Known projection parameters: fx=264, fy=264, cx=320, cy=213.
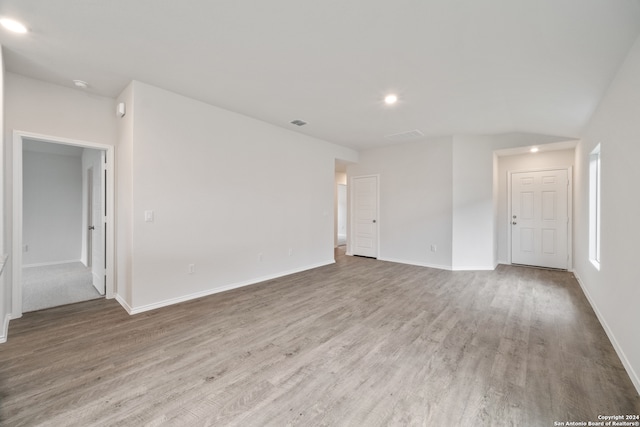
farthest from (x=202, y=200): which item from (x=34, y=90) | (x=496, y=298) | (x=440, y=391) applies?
(x=496, y=298)

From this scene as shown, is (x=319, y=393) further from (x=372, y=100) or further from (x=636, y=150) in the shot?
(x=372, y=100)

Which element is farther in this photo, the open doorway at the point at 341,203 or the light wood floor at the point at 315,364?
the open doorway at the point at 341,203

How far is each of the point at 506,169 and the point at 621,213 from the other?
3770 mm

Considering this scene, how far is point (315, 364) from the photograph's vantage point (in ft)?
6.70

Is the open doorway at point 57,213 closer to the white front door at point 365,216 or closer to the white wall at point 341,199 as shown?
the white front door at point 365,216

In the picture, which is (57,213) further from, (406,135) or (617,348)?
(617,348)

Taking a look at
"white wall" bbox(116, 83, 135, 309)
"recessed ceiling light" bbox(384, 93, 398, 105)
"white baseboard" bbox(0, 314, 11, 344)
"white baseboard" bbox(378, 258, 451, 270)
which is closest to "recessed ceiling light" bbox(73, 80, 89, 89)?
"white wall" bbox(116, 83, 135, 309)

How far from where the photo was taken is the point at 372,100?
337 cm

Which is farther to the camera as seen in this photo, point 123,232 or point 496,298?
point 496,298

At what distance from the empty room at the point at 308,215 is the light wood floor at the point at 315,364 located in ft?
0.06

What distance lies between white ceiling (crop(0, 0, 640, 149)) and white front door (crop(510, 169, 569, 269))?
1955 millimetres

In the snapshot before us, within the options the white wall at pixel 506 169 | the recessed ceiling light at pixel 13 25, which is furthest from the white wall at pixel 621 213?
the recessed ceiling light at pixel 13 25

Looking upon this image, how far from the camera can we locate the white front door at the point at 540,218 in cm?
504

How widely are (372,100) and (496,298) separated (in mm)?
3098
